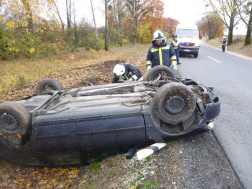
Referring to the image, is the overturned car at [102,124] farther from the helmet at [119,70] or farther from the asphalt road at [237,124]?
the helmet at [119,70]

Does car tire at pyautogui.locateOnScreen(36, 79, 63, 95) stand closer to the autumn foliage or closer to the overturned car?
the overturned car

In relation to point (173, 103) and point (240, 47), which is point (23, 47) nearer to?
point (173, 103)

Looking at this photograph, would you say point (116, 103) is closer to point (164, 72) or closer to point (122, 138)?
point (122, 138)

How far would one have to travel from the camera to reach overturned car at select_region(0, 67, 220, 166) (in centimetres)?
286

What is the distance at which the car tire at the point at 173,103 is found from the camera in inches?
114

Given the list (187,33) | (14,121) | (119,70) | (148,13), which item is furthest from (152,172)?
(148,13)

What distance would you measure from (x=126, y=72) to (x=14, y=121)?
125 inches

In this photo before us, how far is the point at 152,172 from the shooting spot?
2.63 metres

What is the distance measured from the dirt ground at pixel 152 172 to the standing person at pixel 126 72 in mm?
2499

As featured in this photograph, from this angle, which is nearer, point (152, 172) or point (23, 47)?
point (152, 172)

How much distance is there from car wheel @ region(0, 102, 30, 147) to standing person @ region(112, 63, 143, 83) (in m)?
2.71

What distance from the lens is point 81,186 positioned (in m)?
3.02

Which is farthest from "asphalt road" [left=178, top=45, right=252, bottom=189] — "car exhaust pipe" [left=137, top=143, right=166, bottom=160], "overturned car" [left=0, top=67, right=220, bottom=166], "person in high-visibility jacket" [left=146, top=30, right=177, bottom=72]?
"person in high-visibility jacket" [left=146, top=30, right=177, bottom=72]

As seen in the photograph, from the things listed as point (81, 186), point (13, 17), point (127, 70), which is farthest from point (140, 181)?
point (13, 17)
